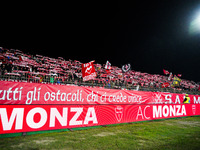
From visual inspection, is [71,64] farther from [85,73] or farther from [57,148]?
[57,148]

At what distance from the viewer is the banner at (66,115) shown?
14.6ft

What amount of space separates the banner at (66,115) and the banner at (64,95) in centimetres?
40

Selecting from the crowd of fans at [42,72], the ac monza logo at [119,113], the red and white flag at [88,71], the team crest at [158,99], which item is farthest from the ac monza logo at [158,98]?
the red and white flag at [88,71]

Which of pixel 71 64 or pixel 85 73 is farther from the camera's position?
pixel 71 64

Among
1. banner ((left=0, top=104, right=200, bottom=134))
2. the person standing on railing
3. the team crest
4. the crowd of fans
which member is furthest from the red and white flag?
the person standing on railing

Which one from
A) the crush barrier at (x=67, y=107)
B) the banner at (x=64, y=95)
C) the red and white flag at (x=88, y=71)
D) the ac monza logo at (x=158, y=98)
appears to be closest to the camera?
the crush barrier at (x=67, y=107)

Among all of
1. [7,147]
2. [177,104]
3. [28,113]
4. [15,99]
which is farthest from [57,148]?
[177,104]

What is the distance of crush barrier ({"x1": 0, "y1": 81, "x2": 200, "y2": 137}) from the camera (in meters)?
4.62

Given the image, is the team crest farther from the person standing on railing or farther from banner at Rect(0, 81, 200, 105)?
the person standing on railing

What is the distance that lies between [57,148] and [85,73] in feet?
17.4

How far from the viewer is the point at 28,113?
4.74 meters

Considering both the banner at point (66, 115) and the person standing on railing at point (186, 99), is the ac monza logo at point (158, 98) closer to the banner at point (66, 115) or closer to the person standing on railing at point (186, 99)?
the banner at point (66, 115)

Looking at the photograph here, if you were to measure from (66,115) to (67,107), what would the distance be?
0.30 meters

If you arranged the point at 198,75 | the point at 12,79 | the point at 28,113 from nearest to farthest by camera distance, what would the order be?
the point at 28,113 → the point at 12,79 → the point at 198,75
